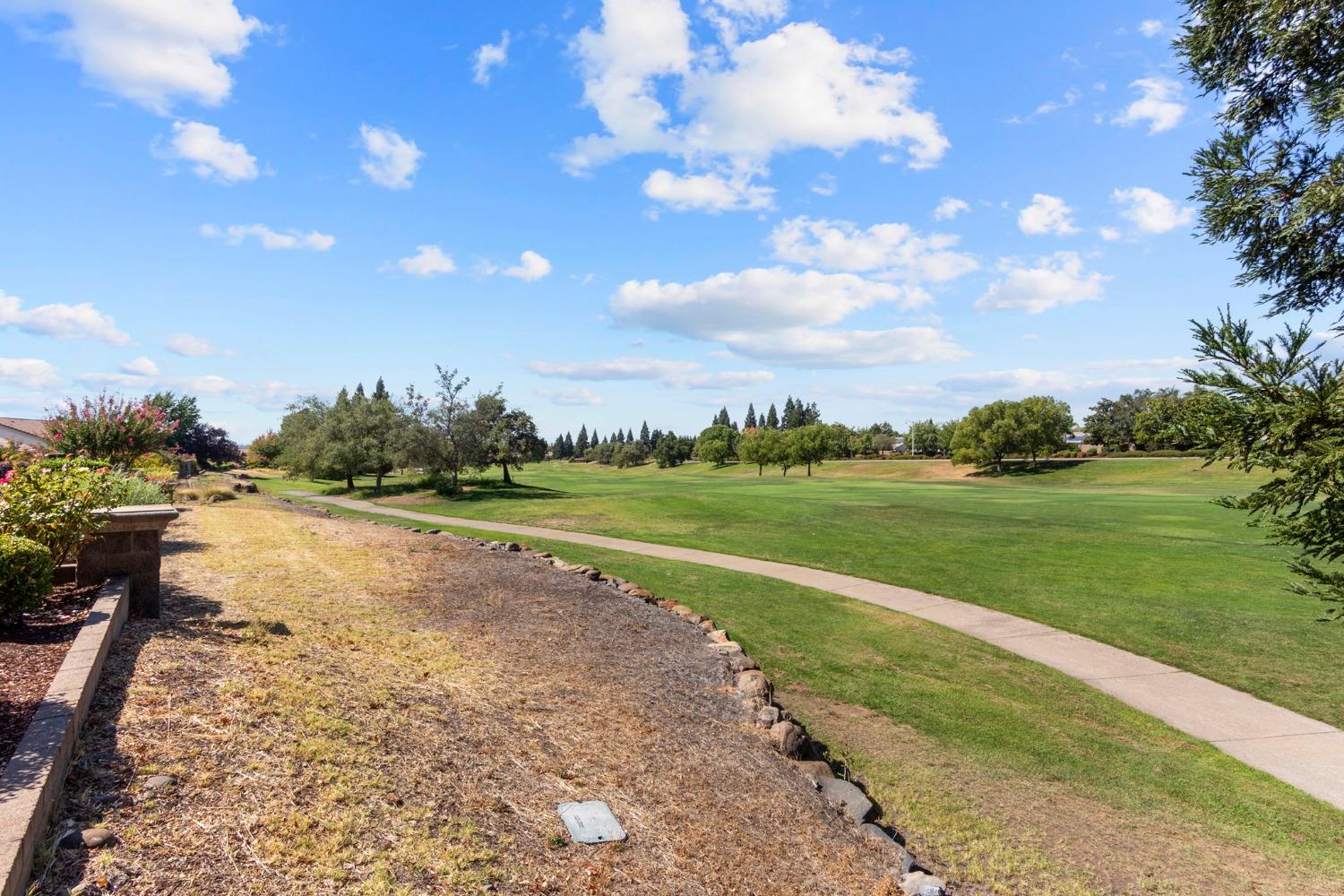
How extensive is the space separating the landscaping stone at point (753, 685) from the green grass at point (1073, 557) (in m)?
5.25

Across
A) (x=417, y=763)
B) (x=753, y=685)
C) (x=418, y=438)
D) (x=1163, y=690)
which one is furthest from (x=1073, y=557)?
(x=418, y=438)

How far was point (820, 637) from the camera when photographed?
10.3 metres

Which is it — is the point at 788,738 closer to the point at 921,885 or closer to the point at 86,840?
the point at 921,885

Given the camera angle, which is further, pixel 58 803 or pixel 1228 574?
pixel 1228 574

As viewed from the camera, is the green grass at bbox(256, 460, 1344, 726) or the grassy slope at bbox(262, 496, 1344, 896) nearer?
the grassy slope at bbox(262, 496, 1344, 896)

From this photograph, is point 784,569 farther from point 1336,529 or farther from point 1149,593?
point 1336,529

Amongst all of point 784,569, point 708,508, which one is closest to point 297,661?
point 784,569

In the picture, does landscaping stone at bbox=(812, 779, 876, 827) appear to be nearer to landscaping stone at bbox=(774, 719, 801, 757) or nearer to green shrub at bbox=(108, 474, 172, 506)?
landscaping stone at bbox=(774, 719, 801, 757)

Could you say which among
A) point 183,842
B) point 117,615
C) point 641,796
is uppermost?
point 117,615

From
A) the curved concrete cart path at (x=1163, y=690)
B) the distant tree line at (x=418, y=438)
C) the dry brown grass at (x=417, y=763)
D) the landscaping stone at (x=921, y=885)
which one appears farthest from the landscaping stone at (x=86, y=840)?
the distant tree line at (x=418, y=438)

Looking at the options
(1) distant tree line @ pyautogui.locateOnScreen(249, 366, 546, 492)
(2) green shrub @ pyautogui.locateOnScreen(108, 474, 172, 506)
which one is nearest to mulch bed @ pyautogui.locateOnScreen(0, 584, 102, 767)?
(2) green shrub @ pyautogui.locateOnScreen(108, 474, 172, 506)

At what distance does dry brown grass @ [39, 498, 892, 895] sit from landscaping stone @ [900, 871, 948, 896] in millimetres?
162

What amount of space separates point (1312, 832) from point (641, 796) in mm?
6011

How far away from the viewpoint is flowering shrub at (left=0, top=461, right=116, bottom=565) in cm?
642
